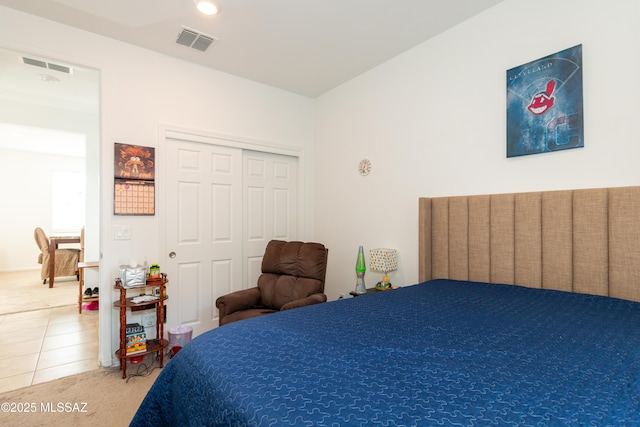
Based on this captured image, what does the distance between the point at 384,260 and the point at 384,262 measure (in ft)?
0.06

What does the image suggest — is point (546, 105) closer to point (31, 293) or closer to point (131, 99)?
point (131, 99)

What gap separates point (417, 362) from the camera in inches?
40.3

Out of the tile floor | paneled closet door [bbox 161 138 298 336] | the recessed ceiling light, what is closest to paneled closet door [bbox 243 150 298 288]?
paneled closet door [bbox 161 138 298 336]

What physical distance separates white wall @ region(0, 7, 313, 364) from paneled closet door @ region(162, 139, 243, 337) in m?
0.18

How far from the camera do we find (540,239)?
2053 mm

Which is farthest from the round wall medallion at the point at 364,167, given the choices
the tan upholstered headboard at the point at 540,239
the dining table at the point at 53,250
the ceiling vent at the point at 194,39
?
the dining table at the point at 53,250

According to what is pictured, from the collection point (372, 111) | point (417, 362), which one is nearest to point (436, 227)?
point (372, 111)

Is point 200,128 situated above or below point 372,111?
below

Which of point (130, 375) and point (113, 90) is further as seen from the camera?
point (113, 90)

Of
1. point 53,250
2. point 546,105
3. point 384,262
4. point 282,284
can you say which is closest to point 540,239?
point 546,105

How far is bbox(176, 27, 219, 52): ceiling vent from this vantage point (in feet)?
8.78

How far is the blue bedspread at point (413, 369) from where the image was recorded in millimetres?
767

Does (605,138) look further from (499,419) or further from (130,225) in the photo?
(130,225)

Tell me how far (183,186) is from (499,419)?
3145mm
